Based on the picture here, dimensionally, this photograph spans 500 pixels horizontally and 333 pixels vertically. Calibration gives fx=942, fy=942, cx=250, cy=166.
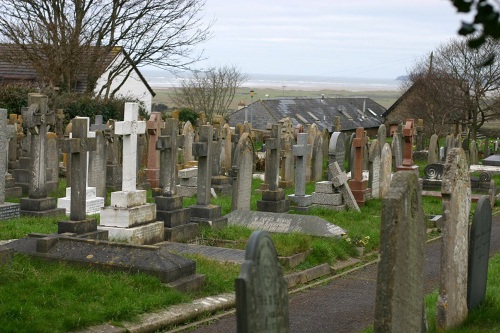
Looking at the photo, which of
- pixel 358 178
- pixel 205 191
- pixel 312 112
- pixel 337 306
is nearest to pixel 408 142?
pixel 358 178

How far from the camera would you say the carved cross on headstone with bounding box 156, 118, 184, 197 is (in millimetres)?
14586

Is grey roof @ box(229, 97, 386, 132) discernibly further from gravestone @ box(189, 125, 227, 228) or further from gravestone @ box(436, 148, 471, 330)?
gravestone @ box(436, 148, 471, 330)

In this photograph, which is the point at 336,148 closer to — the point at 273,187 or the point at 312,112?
the point at 273,187

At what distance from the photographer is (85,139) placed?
13.0 metres

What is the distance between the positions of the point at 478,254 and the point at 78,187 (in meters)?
5.49

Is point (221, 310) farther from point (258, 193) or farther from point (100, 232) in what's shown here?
point (258, 193)

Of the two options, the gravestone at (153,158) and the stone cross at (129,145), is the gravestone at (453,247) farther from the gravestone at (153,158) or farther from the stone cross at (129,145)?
the gravestone at (153,158)

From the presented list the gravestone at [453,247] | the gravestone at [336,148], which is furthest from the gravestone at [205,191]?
the gravestone at [453,247]

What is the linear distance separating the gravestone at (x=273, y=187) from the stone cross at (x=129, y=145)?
3.62m

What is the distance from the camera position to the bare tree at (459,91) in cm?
3969

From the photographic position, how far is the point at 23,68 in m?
40.5

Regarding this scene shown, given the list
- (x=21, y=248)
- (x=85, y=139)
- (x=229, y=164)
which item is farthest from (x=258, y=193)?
(x=21, y=248)

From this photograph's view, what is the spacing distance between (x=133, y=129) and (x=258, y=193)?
23.8ft

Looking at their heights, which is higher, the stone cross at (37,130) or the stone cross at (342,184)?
the stone cross at (37,130)
